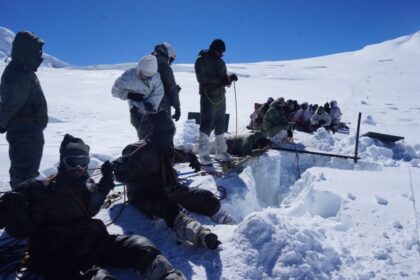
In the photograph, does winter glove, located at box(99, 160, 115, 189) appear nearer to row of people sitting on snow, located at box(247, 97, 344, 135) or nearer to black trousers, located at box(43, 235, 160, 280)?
black trousers, located at box(43, 235, 160, 280)

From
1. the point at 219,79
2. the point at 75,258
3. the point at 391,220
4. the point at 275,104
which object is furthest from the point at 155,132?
the point at 275,104

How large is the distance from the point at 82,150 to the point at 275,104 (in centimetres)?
620

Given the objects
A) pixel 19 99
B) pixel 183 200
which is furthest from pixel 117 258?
pixel 19 99

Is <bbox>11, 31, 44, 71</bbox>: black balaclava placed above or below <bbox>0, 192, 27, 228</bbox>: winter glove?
above

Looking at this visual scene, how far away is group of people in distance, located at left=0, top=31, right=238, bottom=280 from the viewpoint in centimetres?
255

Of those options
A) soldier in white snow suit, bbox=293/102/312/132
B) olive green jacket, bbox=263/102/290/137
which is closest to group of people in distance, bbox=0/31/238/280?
olive green jacket, bbox=263/102/290/137

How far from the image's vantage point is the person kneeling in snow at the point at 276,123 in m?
8.31

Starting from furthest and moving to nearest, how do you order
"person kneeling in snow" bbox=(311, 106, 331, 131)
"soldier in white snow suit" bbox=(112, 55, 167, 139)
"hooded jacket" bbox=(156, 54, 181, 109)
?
"person kneeling in snow" bbox=(311, 106, 331, 131) < "hooded jacket" bbox=(156, 54, 181, 109) < "soldier in white snow suit" bbox=(112, 55, 167, 139)

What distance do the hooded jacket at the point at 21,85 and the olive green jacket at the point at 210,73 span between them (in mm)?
2382

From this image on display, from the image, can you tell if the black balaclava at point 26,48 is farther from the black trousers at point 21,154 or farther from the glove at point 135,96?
the glove at point 135,96

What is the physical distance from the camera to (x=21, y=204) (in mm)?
2387

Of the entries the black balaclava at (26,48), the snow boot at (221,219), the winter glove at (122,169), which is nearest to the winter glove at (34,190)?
the winter glove at (122,169)

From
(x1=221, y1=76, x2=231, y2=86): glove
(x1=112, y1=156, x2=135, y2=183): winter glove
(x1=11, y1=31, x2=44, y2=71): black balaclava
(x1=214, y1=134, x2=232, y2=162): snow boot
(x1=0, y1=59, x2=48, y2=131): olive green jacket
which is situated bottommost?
(x1=214, y1=134, x2=232, y2=162): snow boot

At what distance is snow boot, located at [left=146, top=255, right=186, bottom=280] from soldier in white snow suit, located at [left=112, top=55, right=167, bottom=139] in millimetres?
2287
